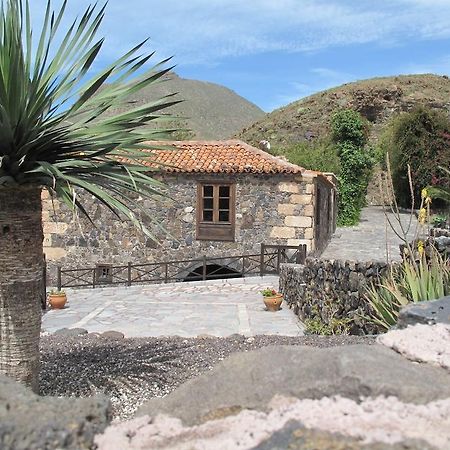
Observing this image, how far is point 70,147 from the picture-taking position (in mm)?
4707

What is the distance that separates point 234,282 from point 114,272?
463cm

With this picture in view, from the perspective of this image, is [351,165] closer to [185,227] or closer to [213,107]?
[185,227]

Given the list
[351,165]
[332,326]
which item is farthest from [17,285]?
[351,165]

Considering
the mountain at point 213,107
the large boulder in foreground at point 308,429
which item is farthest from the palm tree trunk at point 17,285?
the mountain at point 213,107

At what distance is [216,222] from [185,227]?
3.35ft


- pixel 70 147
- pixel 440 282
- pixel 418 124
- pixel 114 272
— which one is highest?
pixel 418 124

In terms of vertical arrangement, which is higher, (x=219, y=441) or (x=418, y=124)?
→ (x=418, y=124)

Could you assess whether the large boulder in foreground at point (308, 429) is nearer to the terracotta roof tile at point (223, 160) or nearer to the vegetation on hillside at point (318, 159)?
the terracotta roof tile at point (223, 160)

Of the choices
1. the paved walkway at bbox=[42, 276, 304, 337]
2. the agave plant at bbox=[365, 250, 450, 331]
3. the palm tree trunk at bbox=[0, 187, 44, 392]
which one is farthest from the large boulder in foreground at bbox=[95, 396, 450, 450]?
the paved walkway at bbox=[42, 276, 304, 337]

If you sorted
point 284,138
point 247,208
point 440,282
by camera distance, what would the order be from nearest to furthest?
point 440,282 → point 247,208 → point 284,138

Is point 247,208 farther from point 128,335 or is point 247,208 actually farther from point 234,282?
point 128,335

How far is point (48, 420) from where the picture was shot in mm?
1882

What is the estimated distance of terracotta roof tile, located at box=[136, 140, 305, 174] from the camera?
52.1 feet

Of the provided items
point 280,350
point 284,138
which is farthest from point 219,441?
point 284,138
